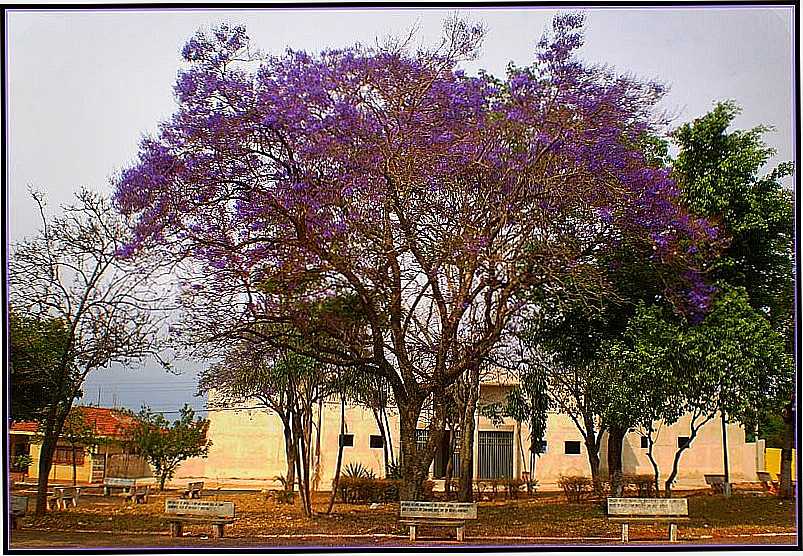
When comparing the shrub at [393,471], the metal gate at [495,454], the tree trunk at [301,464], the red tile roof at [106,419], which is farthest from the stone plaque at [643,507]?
the red tile roof at [106,419]

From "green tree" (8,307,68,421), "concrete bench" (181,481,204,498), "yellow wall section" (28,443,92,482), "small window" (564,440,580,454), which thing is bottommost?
"concrete bench" (181,481,204,498)

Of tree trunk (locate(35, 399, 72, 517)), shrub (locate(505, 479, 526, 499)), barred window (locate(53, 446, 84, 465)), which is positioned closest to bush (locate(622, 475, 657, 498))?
shrub (locate(505, 479, 526, 499))

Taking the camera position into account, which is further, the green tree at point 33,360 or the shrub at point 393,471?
the shrub at point 393,471

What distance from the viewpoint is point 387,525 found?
456 centimetres

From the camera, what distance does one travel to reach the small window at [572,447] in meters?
4.59

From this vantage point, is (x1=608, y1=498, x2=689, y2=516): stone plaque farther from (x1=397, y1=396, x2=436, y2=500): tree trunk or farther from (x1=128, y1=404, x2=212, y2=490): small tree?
(x1=128, y1=404, x2=212, y2=490): small tree

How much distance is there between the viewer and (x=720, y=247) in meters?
4.63

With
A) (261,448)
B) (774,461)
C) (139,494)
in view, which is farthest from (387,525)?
(774,461)

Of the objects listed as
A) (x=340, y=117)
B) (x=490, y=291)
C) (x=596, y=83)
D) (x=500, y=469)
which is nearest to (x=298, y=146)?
(x=340, y=117)

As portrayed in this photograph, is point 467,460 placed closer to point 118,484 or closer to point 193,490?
point 193,490

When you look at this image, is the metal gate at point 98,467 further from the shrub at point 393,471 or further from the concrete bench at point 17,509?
the shrub at point 393,471

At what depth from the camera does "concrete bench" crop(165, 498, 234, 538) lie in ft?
14.8

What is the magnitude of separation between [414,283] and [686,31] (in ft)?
5.87

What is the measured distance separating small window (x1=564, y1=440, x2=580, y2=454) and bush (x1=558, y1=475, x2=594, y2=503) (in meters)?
0.12
